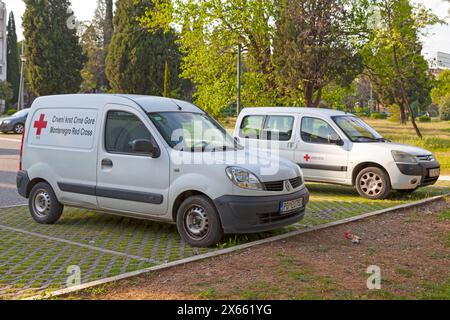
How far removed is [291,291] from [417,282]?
1.39 metres

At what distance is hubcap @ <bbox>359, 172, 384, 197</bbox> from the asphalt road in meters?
6.65

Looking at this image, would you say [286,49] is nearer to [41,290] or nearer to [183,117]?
[183,117]

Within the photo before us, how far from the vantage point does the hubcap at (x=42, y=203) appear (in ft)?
28.0

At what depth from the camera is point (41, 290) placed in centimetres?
522

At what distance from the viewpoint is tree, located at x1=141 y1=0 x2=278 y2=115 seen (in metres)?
25.9

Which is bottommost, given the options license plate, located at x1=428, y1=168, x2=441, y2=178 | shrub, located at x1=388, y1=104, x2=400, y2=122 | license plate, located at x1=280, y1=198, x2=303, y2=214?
license plate, located at x1=280, y1=198, x2=303, y2=214

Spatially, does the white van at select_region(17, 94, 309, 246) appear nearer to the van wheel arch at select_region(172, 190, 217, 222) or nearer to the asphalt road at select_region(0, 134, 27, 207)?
the van wheel arch at select_region(172, 190, 217, 222)

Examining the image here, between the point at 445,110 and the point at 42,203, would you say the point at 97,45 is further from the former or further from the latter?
the point at 42,203

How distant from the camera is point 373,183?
1106 cm

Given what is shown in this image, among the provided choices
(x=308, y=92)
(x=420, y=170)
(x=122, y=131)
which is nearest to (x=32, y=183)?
(x=122, y=131)

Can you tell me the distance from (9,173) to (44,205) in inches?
256

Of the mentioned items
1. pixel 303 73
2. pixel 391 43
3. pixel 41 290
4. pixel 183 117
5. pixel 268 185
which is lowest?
pixel 41 290

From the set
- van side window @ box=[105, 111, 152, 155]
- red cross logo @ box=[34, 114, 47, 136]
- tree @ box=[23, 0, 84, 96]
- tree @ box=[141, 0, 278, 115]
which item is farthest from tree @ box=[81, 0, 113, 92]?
van side window @ box=[105, 111, 152, 155]
